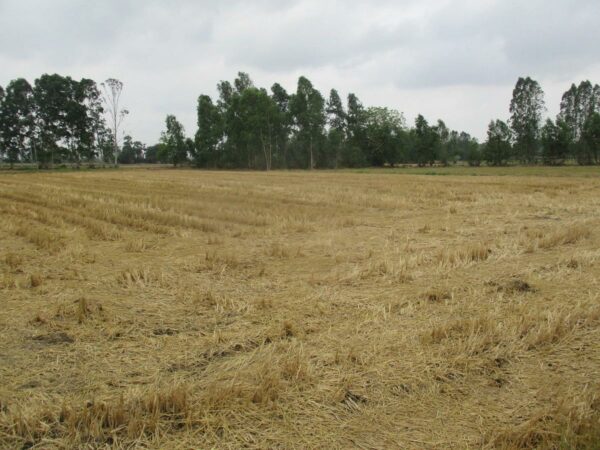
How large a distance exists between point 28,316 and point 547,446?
4390 millimetres

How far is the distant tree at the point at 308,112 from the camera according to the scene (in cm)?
6644

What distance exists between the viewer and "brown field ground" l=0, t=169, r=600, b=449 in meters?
2.43

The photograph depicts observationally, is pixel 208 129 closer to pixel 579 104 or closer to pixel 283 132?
pixel 283 132

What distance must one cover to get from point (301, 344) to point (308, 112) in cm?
6620

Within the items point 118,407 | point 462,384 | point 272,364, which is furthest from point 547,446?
point 118,407

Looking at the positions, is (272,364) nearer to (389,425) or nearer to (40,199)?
(389,425)

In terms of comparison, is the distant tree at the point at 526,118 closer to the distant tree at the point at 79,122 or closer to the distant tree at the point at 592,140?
the distant tree at the point at 592,140

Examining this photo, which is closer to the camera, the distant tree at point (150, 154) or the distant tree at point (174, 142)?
the distant tree at point (174, 142)

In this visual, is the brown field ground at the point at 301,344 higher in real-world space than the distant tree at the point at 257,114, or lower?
lower

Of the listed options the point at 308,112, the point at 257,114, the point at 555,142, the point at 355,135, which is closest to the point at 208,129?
the point at 257,114

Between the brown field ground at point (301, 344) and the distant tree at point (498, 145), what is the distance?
72.8 m

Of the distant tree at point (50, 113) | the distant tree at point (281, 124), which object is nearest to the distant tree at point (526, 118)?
the distant tree at point (281, 124)

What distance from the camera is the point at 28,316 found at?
13.5 feet

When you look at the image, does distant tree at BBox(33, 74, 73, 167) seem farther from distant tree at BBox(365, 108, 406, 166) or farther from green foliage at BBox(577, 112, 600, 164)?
green foliage at BBox(577, 112, 600, 164)
